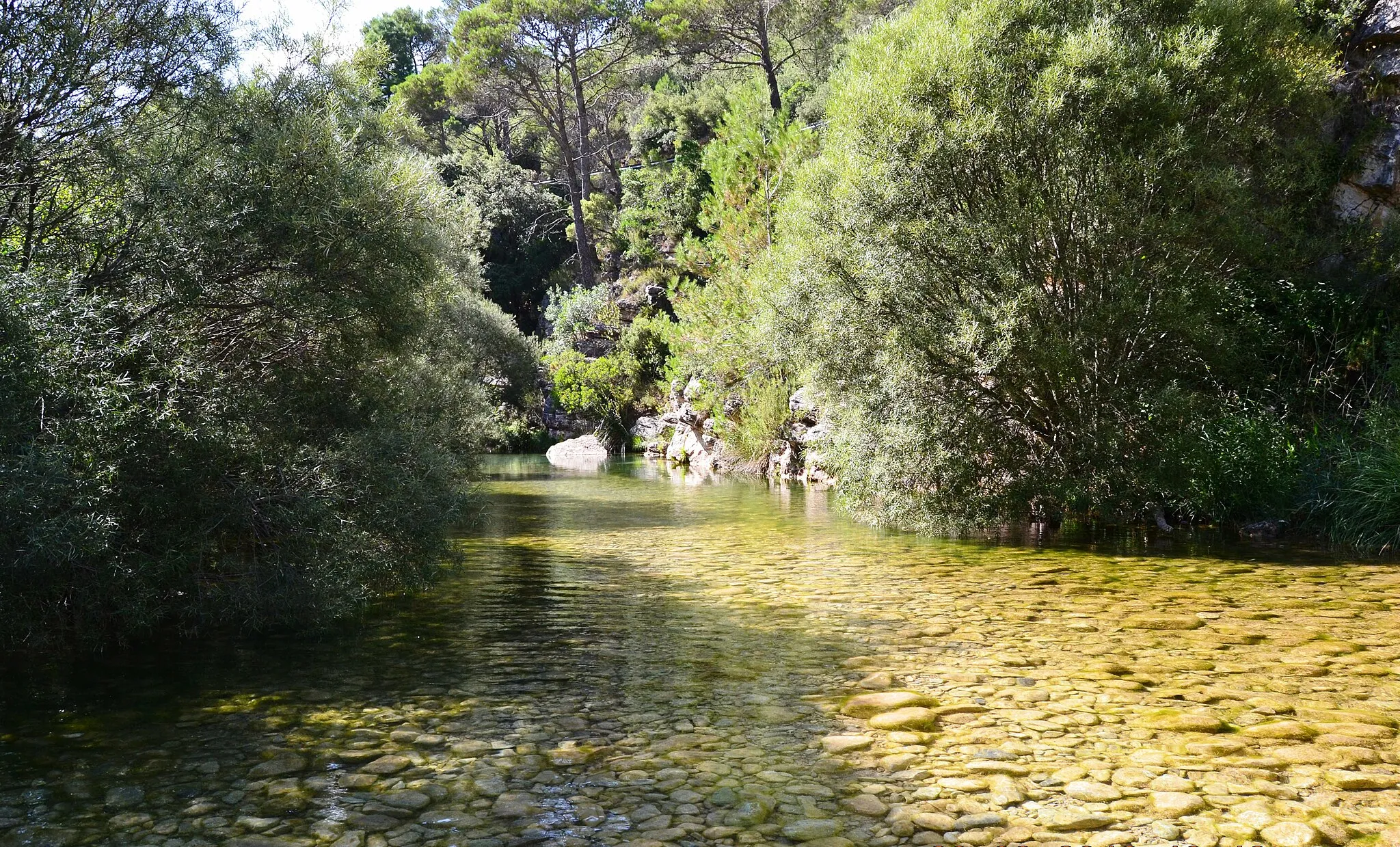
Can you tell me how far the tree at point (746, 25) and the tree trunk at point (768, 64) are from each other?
26mm

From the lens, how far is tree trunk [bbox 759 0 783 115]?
33219mm

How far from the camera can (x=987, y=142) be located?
1188cm

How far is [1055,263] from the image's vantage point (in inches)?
482

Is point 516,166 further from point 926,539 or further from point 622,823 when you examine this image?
point 622,823

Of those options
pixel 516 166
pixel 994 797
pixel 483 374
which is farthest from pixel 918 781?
pixel 516 166

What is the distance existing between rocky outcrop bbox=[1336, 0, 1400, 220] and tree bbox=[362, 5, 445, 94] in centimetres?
5425

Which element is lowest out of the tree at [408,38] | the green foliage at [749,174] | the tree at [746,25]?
the green foliage at [749,174]

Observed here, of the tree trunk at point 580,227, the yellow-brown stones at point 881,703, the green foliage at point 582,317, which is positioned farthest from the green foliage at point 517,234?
the yellow-brown stones at point 881,703

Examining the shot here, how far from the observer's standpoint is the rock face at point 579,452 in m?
35.1

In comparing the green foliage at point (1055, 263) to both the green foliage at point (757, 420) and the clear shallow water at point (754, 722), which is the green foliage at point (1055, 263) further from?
the green foliage at point (757, 420)

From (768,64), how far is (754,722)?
31878 millimetres

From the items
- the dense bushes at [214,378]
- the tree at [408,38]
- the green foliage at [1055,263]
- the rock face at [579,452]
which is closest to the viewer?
the dense bushes at [214,378]

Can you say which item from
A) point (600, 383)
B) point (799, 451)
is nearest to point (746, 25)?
point (600, 383)

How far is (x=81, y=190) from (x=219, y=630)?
4160mm
